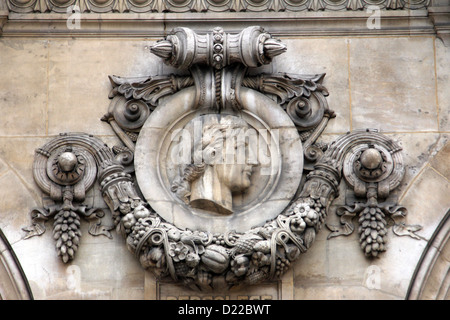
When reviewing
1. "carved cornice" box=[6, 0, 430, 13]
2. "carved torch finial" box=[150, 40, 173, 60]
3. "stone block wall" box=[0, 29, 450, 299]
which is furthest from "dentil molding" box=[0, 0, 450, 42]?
"carved torch finial" box=[150, 40, 173, 60]

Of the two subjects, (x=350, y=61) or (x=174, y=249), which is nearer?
(x=174, y=249)

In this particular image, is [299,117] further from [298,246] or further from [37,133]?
[37,133]

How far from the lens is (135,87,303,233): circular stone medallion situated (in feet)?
44.1

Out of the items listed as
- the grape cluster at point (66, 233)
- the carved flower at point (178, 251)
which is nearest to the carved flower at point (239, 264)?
the carved flower at point (178, 251)

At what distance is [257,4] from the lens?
46.8ft

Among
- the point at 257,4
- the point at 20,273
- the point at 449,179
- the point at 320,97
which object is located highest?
the point at 257,4

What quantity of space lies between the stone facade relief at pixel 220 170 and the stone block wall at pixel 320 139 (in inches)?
5.2

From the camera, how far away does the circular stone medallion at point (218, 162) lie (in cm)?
1344

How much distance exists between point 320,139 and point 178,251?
1973 millimetres

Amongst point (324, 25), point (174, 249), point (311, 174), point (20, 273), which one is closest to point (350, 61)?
point (324, 25)

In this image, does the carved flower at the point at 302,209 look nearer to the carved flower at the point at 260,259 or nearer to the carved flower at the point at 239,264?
the carved flower at the point at 260,259

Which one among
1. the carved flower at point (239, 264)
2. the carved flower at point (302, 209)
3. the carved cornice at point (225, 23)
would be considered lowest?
the carved flower at point (239, 264)

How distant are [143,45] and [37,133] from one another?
1.47 m

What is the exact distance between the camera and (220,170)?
1348 cm
